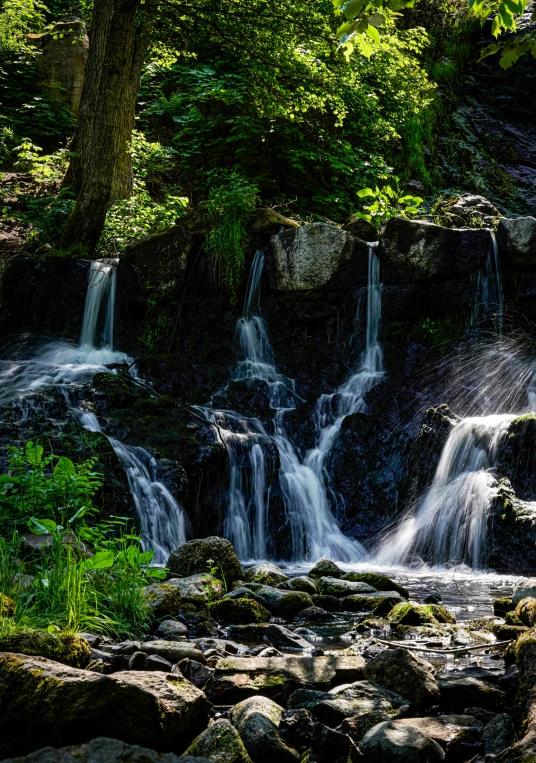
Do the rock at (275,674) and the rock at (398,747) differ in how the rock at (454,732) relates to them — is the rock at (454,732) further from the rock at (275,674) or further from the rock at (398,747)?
the rock at (275,674)

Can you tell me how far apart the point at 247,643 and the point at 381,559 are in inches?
153

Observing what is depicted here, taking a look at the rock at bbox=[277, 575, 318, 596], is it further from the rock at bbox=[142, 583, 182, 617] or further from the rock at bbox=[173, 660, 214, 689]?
the rock at bbox=[173, 660, 214, 689]

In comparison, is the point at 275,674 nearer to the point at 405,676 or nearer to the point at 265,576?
the point at 405,676

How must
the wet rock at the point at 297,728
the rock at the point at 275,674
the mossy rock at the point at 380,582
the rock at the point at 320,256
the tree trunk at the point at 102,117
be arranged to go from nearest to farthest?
1. the wet rock at the point at 297,728
2. the rock at the point at 275,674
3. the mossy rock at the point at 380,582
4. the rock at the point at 320,256
5. the tree trunk at the point at 102,117

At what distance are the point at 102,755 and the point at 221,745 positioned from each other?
1250 mm

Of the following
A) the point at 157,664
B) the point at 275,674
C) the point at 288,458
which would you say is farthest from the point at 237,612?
the point at 288,458

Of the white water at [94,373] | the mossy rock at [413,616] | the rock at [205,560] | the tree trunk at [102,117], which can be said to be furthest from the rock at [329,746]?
the tree trunk at [102,117]

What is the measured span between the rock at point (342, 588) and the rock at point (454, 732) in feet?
9.17

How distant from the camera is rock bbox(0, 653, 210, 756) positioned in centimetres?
273

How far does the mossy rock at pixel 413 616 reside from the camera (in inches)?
190

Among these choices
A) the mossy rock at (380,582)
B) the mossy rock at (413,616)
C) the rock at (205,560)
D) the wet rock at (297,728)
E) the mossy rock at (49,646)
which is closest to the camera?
the wet rock at (297,728)

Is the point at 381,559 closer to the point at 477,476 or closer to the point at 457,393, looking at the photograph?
the point at 477,476

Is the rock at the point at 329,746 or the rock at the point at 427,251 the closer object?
the rock at the point at 329,746

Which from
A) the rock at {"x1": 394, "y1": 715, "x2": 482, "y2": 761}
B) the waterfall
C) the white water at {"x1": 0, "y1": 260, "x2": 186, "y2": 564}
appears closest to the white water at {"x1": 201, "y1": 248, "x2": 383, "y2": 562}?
the waterfall
